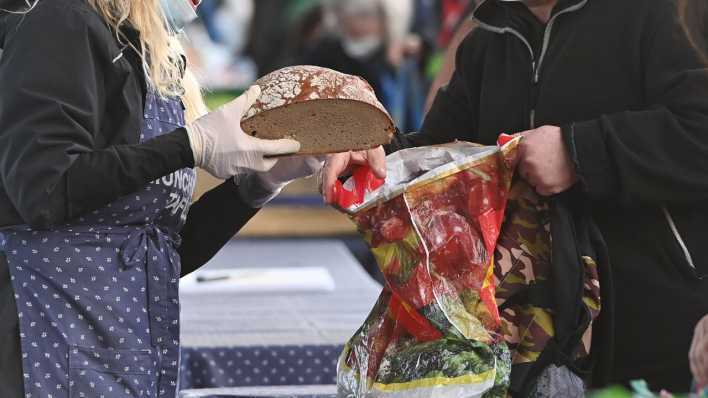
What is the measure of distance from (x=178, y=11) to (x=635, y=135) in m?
0.87

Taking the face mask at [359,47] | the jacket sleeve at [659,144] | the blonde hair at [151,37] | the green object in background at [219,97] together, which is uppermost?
the blonde hair at [151,37]

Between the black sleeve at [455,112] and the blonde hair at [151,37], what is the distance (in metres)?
0.48

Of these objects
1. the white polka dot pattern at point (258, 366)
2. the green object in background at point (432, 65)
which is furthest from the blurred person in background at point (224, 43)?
the white polka dot pattern at point (258, 366)

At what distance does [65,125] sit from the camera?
1.56 meters

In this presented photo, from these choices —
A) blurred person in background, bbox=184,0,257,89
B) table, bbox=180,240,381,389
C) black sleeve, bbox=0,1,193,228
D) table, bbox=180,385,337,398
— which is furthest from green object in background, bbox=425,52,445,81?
black sleeve, bbox=0,1,193,228

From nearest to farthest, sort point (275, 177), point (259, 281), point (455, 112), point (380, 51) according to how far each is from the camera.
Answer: point (275, 177) < point (455, 112) < point (259, 281) < point (380, 51)

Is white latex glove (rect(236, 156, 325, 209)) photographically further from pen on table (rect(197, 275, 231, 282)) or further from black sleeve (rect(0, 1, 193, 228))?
pen on table (rect(197, 275, 231, 282))

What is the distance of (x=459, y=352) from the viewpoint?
1.55 metres

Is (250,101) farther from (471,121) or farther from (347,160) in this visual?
(471,121)

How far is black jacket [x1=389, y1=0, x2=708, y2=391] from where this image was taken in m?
1.62

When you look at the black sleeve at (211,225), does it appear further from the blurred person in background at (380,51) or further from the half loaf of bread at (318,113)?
the blurred person in background at (380,51)

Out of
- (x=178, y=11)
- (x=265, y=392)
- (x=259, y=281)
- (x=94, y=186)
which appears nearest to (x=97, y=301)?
(x=94, y=186)

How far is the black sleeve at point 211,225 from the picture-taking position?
2.00m

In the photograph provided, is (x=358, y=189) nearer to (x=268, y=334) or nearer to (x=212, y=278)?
(x=268, y=334)
